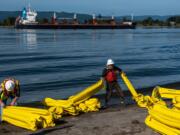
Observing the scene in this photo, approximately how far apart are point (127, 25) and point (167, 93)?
135 meters

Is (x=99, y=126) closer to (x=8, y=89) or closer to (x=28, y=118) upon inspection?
(x=28, y=118)

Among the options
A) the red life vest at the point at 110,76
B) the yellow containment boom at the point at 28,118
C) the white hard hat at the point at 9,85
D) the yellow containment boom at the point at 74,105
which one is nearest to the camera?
the yellow containment boom at the point at 28,118

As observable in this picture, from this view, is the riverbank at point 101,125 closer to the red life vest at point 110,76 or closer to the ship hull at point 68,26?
the red life vest at point 110,76

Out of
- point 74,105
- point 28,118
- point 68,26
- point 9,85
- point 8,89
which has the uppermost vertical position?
point 9,85

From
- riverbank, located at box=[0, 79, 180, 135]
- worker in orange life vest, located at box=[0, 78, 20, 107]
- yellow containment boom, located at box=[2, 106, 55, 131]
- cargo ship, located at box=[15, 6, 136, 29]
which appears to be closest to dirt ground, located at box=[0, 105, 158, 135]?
riverbank, located at box=[0, 79, 180, 135]

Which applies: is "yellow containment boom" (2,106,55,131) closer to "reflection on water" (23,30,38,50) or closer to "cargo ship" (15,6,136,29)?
"reflection on water" (23,30,38,50)

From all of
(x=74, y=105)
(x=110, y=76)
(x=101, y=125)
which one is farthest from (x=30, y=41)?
(x=101, y=125)

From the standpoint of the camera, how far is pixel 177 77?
3070cm

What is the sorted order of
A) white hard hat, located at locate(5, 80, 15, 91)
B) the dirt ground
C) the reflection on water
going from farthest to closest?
the reflection on water
white hard hat, located at locate(5, 80, 15, 91)
the dirt ground

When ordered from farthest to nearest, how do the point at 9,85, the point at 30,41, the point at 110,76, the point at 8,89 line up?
the point at 30,41
the point at 110,76
the point at 8,89
the point at 9,85

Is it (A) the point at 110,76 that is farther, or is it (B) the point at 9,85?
(A) the point at 110,76

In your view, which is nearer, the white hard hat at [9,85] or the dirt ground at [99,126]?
the dirt ground at [99,126]

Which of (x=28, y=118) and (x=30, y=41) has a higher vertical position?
(x=28, y=118)

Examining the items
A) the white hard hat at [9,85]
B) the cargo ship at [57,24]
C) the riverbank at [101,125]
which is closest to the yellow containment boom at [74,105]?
the riverbank at [101,125]
